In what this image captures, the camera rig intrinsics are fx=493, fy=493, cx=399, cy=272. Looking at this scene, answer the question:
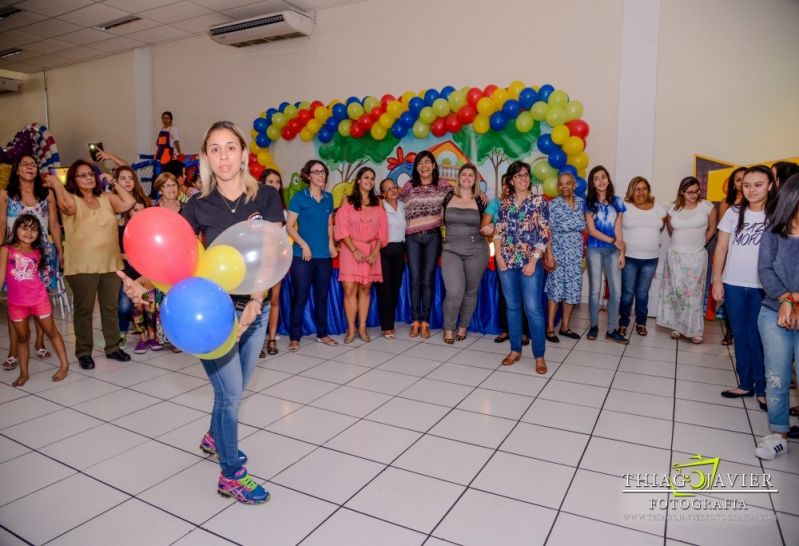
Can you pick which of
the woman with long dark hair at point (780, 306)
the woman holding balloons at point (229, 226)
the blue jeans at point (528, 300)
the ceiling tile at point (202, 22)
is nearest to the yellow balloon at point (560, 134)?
the blue jeans at point (528, 300)

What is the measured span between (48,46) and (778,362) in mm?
10595

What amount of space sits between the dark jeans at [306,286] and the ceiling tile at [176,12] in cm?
439

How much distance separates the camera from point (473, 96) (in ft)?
17.4

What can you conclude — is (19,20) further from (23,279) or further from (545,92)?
(545,92)

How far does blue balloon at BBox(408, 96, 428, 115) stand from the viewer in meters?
5.61

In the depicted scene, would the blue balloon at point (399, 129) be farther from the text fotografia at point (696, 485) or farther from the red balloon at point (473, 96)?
the text fotografia at point (696, 485)

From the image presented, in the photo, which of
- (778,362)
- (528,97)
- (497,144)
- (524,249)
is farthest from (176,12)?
(778,362)

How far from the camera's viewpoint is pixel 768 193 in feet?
9.12

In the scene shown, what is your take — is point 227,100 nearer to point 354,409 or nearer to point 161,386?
point 161,386

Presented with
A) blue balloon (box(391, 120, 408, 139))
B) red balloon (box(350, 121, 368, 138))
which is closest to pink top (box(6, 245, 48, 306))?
red balloon (box(350, 121, 368, 138))

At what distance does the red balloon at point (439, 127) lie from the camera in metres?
5.60

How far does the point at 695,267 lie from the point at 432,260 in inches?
90.1

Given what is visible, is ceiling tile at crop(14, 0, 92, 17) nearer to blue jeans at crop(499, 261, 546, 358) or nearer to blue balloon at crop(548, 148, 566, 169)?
blue balloon at crop(548, 148, 566, 169)

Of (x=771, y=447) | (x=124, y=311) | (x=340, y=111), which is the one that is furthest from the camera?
(x=340, y=111)
